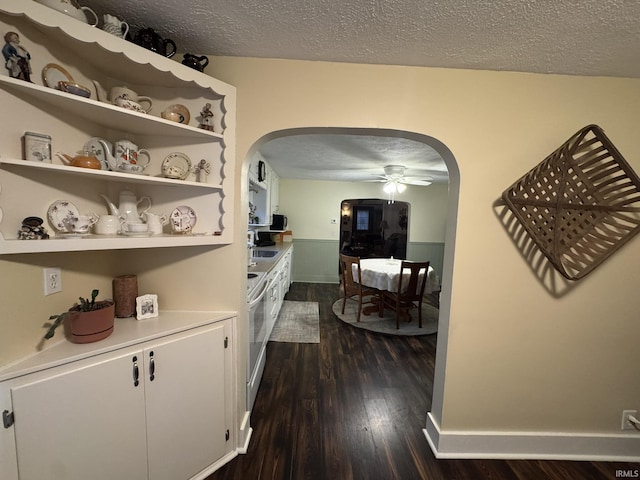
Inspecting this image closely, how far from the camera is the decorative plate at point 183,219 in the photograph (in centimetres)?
129

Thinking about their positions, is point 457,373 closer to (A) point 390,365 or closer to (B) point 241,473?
(A) point 390,365

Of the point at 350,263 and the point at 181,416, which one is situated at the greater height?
the point at 350,263

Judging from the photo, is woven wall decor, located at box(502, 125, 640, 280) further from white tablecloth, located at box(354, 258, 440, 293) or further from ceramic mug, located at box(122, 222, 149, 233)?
white tablecloth, located at box(354, 258, 440, 293)

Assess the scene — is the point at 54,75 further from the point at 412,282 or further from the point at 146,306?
the point at 412,282

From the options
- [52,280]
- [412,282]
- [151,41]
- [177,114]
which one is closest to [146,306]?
[52,280]

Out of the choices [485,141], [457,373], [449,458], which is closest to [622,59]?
[485,141]

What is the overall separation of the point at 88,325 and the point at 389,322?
10.5 feet

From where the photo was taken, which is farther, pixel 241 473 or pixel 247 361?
pixel 247 361

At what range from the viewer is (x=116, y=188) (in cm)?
128

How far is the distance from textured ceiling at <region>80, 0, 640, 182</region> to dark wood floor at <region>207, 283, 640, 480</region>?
2258mm

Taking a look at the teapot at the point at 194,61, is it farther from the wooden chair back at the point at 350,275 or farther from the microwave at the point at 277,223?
the microwave at the point at 277,223

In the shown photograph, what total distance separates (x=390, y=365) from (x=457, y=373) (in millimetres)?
1053

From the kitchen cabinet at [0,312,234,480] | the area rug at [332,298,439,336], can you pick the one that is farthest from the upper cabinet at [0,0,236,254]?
the area rug at [332,298,439,336]

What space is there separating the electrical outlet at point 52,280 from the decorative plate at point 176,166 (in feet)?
2.01
